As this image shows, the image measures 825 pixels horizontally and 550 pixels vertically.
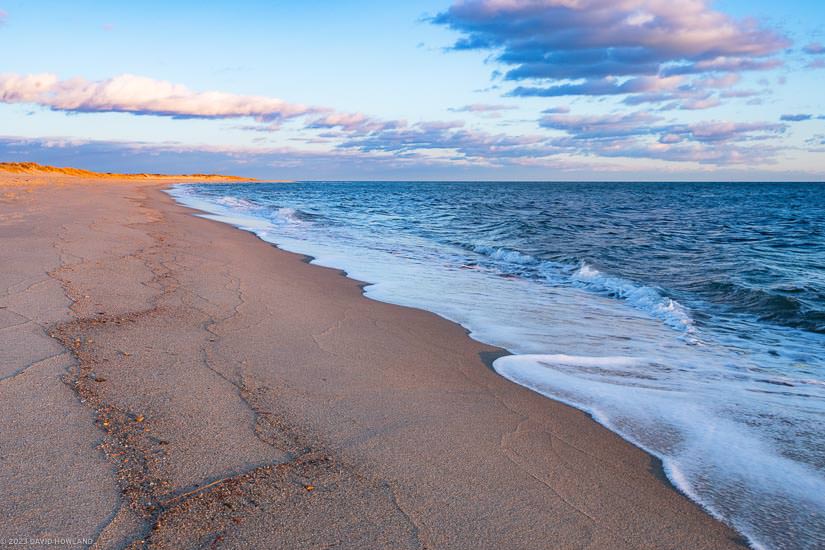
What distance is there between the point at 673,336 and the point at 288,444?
534cm

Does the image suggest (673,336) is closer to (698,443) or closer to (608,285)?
(698,443)

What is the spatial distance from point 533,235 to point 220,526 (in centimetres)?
1839

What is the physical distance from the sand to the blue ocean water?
0.33 meters

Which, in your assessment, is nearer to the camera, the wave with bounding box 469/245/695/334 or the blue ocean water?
the blue ocean water

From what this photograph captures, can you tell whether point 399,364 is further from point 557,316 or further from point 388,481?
point 557,316

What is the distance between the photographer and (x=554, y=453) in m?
3.42

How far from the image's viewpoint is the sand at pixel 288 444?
8.29ft

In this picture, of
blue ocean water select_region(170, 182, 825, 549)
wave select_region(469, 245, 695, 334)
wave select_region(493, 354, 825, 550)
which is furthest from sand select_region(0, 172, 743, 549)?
wave select_region(469, 245, 695, 334)

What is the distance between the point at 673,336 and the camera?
693 cm

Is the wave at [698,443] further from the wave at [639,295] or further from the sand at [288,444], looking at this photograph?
the wave at [639,295]

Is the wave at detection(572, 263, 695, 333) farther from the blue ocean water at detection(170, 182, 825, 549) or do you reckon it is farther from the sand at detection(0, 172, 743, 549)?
the sand at detection(0, 172, 743, 549)

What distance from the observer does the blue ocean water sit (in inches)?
132

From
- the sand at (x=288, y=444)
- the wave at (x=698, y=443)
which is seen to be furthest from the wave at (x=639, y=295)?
the sand at (x=288, y=444)

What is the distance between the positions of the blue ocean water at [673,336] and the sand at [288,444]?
0.33 m
